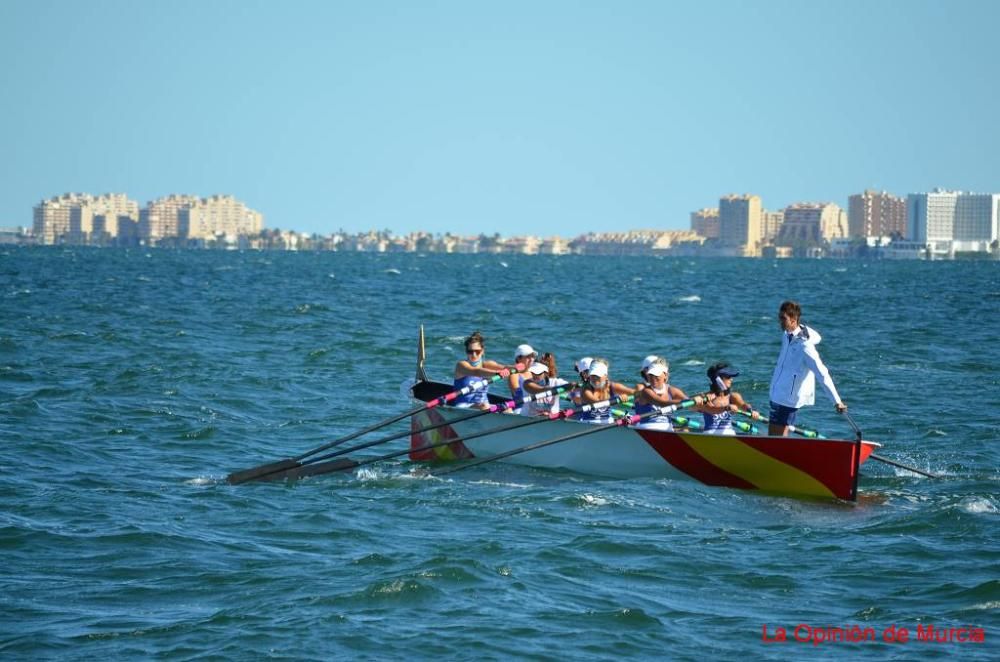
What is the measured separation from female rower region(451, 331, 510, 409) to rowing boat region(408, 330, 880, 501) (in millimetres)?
287

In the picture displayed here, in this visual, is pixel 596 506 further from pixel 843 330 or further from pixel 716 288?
pixel 716 288

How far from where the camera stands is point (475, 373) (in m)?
17.4

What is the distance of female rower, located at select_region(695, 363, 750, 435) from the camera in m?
15.2


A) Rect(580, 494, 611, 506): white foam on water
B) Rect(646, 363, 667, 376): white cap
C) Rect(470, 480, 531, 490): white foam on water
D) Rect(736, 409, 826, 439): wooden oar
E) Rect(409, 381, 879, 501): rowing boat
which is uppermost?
Rect(646, 363, 667, 376): white cap

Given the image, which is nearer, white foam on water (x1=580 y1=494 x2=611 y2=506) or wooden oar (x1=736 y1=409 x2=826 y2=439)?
white foam on water (x1=580 y1=494 x2=611 y2=506)

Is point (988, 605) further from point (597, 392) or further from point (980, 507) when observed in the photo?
point (597, 392)

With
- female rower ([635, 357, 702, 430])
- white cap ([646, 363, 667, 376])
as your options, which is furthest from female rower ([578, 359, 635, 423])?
white cap ([646, 363, 667, 376])

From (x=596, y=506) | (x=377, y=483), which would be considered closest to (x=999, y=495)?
(x=596, y=506)

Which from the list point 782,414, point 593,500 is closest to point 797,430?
point 782,414

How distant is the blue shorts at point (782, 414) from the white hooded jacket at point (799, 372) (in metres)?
0.07

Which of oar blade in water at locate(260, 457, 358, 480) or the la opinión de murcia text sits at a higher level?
oar blade in water at locate(260, 457, 358, 480)

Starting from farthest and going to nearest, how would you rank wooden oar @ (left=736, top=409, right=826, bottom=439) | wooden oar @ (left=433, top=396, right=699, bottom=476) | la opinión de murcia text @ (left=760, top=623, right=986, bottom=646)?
wooden oar @ (left=433, top=396, right=699, bottom=476)
wooden oar @ (left=736, top=409, right=826, bottom=439)
la opinión de murcia text @ (left=760, top=623, right=986, bottom=646)

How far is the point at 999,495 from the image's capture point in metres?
14.8

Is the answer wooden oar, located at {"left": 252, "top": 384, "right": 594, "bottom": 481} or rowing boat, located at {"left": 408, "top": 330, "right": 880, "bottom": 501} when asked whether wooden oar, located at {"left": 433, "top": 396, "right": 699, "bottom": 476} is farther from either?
wooden oar, located at {"left": 252, "top": 384, "right": 594, "bottom": 481}
